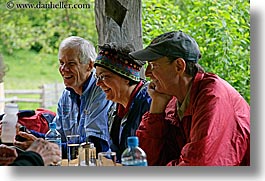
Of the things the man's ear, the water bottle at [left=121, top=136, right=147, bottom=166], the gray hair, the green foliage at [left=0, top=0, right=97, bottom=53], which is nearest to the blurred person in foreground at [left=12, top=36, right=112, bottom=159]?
the gray hair

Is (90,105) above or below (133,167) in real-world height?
above

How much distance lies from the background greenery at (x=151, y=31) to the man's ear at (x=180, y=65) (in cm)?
10

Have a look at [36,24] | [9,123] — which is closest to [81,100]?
[9,123]

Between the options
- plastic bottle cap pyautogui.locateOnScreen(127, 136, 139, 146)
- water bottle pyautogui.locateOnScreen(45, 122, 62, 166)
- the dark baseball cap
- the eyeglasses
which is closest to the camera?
plastic bottle cap pyautogui.locateOnScreen(127, 136, 139, 146)

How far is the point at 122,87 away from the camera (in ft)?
7.16

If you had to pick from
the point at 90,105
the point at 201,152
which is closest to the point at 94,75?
the point at 90,105

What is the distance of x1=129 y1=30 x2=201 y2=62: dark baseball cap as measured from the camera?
1.96m

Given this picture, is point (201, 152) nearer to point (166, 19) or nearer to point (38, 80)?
point (166, 19)

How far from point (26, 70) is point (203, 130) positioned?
2.13 ft

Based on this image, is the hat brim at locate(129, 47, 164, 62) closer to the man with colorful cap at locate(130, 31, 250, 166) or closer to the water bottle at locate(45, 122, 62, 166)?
the man with colorful cap at locate(130, 31, 250, 166)

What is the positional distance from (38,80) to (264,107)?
77cm

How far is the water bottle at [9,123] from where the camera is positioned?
6.84 feet

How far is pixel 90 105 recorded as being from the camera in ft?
7.65

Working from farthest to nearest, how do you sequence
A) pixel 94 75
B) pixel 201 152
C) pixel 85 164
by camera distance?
pixel 94 75 → pixel 85 164 → pixel 201 152
